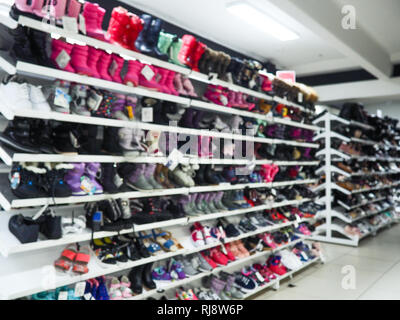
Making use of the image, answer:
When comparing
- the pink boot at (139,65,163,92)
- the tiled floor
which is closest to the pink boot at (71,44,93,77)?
the pink boot at (139,65,163,92)

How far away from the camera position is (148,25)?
267cm

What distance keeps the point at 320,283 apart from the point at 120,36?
378cm

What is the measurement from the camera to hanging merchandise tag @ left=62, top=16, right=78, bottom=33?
2.20 meters

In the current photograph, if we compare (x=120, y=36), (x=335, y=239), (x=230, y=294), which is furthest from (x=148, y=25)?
(x=335, y=239)

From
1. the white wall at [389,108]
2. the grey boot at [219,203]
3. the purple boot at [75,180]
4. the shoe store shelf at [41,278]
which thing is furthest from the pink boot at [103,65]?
the white wall at [389,108]

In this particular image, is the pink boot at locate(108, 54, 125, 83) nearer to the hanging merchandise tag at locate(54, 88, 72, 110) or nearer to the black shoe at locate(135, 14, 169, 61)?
the black shoe at locate(135, 14, 169, 61)

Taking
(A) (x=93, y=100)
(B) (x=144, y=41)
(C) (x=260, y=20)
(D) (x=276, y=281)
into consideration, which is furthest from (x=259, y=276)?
(C) (x=260, y=20)

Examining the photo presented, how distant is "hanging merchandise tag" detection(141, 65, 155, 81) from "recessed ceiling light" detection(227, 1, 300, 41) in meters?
2.45

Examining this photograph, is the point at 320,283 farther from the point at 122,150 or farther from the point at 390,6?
the point at 390,6

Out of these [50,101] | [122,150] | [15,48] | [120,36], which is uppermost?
[120,36]

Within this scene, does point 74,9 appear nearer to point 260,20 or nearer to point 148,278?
point 148,278

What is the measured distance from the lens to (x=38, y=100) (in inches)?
87.1

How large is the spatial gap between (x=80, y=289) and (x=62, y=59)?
5.30ft

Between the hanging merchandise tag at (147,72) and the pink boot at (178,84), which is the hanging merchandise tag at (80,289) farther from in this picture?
the pink boot at (178,84)
